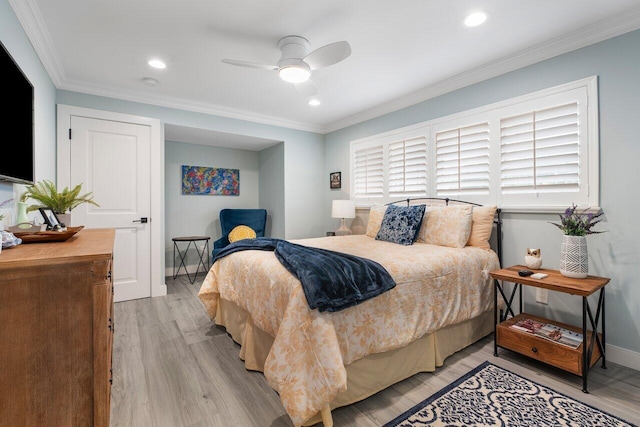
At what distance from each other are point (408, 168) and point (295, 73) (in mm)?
1971

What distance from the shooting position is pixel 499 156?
9.52ft

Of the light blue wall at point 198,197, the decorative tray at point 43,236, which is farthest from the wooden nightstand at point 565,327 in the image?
the light blue wall at point 198,197

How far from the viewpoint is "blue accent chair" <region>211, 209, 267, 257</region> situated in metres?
4.88

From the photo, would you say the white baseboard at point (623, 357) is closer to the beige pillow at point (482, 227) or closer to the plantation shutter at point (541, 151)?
the beige pillow at point (482, 227)

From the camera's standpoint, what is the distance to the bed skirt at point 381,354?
1782mm

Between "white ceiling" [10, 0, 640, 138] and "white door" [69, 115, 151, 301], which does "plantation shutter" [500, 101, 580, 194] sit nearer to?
"white ceiling" [10, 0, 640, 138]

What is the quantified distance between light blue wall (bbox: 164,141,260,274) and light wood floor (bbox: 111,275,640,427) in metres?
2.54

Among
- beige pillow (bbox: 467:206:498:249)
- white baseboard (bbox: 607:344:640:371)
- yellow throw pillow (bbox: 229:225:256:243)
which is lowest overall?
white baseboard (bbox: 607:344:640:371)

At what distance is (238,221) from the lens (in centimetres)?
509

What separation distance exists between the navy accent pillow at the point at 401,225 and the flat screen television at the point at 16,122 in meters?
2.93

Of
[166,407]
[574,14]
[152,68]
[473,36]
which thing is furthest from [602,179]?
[152,68]

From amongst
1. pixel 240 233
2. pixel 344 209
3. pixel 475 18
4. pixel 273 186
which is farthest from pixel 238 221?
pixel 475 18

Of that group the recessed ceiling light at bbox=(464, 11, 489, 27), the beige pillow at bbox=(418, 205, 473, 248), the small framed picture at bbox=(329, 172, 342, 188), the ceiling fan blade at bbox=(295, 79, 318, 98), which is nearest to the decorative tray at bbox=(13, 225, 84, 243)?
the ceiling fan blade at bbox=(295, 79, 318, 98)

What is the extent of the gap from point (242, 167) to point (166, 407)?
4463 millimetres
